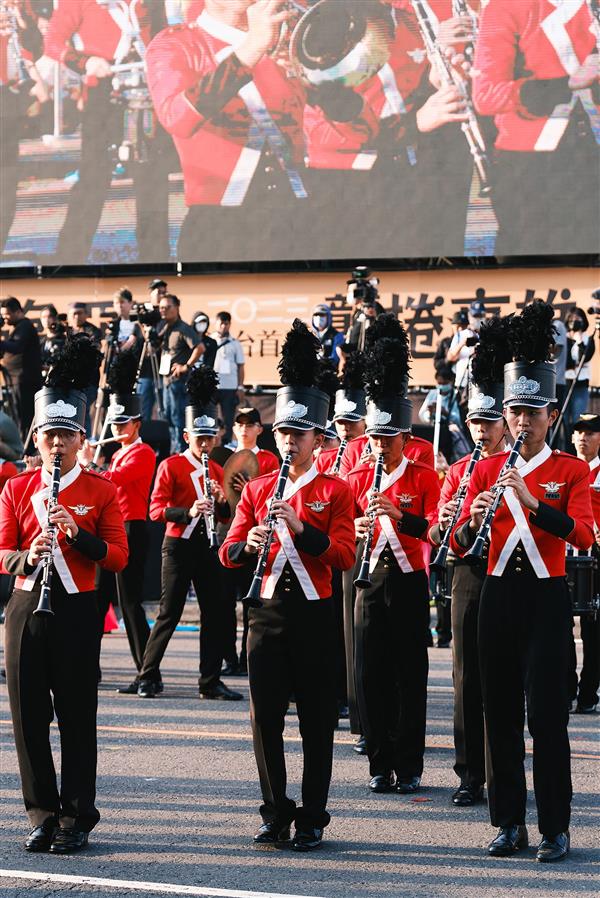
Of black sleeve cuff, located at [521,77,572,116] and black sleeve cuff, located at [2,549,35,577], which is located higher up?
black sleeve cuff, located at [521,77,572,116]

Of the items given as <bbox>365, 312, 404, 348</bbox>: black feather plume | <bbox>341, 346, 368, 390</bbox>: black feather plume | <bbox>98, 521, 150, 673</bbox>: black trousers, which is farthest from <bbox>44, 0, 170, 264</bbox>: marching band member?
<bbox>365, 312, 404, 348</bbox>: black feather plume

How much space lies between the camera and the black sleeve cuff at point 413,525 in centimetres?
915

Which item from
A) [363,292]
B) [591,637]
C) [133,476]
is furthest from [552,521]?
[363,292]

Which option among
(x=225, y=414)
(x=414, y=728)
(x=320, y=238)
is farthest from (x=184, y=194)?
(x=414, y=728)

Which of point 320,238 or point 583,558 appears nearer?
point 583,558

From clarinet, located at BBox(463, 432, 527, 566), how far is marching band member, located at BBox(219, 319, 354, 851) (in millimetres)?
810

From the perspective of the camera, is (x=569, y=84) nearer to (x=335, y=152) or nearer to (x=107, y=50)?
(x=335, y=152)

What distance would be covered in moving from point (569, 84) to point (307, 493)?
45.6 ft

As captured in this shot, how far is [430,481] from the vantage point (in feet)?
30.9

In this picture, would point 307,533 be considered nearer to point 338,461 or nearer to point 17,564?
point 17,564

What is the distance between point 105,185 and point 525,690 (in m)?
17.1

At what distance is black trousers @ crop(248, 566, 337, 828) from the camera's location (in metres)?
7.54

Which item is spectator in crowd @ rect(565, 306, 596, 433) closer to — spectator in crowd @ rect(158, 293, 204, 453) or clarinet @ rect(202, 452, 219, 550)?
spectator in crowd @ rect(158, 293, 204, 453)

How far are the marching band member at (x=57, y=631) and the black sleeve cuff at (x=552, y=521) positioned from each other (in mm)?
2124
